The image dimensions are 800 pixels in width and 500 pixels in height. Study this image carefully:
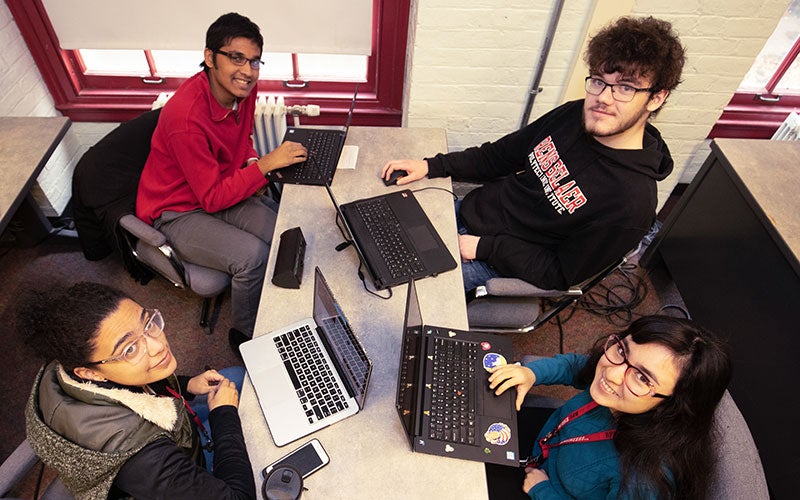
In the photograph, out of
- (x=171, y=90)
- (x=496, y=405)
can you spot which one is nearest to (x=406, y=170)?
(x=496, y=405)

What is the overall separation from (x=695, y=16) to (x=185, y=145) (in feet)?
6.86

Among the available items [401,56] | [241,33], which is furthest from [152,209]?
[401,56]

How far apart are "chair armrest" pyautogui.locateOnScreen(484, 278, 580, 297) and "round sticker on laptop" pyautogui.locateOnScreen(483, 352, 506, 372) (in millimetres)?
299

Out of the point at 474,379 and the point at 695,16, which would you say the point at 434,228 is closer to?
the point at 474,379

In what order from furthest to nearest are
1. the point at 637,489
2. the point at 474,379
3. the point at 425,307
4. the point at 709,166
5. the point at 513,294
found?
1. the point at 709,166
2. the point at 513,294
3. the point at 425,307
4. the point at 474,379
5. the point at 637,489

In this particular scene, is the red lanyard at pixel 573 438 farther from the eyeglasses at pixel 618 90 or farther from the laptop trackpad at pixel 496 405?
the eyeglasses at pixel 618 90

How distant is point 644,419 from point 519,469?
0.43 m

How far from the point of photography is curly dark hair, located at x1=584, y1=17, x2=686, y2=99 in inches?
60.0

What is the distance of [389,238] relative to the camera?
5.68ft

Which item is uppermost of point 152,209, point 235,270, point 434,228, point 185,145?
point 185,145

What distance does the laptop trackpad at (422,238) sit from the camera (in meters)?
1.73

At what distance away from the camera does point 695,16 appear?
205cm

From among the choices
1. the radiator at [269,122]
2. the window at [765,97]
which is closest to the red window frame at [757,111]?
the window at [765,97]

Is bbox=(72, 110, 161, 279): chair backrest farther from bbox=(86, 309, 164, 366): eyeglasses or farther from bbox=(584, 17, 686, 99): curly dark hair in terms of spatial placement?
bbox=(584, 17, 686, 99): curly dark hair
